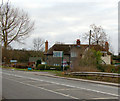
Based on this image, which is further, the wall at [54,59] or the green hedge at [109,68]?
the wall at [54,59]

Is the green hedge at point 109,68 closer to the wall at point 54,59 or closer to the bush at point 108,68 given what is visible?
the bush at point 108,68

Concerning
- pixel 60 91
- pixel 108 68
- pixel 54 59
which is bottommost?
pixel 60 91

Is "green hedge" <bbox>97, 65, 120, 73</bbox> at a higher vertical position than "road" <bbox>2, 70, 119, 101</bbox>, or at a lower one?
higher

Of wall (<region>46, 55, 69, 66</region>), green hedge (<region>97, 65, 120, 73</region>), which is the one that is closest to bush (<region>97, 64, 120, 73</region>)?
green hedge (<region>97, 65, 120, 73</region>)

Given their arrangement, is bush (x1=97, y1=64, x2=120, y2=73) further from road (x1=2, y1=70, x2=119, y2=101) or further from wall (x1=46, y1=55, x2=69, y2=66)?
wall (x1=46, y1=55, x2=69, y2=66)

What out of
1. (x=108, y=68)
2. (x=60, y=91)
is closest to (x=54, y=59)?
(x=108, y=68)

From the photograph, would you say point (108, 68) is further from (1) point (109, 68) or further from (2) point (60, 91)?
(2) point (60, 91)

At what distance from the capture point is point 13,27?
162 ft

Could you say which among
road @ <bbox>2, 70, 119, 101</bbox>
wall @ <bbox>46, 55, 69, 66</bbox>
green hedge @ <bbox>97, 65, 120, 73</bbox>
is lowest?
road @ <bbox>2, 70, 119, 101</bbox>

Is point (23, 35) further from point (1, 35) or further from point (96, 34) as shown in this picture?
point (96, 34)

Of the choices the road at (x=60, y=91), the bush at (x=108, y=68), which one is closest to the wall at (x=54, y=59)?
the bush at (x=108, y=68)

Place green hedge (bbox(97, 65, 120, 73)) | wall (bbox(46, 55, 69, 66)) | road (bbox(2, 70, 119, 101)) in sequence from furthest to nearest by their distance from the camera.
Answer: wall (bbox(46, 55, 69, 66)) → green hedge (bbox(97, 65, 120, 73)) → road (bbox(2, 70, 119, 101))

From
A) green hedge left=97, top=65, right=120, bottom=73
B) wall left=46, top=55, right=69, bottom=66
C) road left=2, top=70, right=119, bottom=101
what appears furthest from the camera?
wall left=46, top=55, right=69, bottom=66

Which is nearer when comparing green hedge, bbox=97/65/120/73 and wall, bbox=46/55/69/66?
green hedge, bbox=97/65/120/73
